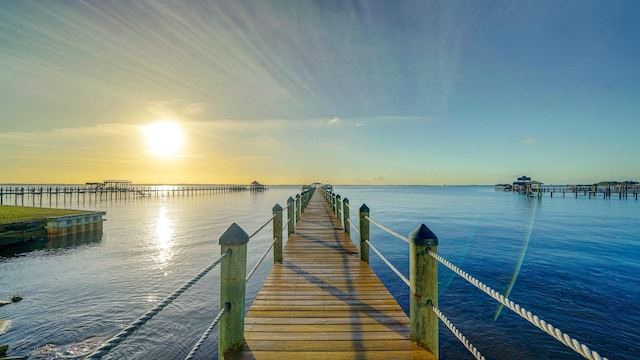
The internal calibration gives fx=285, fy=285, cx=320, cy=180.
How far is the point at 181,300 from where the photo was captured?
400 inches

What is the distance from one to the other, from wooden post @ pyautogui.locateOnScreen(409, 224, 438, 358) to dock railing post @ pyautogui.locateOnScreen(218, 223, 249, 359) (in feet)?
6.09

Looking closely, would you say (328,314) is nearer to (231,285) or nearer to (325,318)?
(325,318)

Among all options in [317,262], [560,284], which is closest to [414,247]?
[317,262]

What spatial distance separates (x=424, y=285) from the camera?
306 cm

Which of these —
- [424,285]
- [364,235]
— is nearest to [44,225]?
[364,235]

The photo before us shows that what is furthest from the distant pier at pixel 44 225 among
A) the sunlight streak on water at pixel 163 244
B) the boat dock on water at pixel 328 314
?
the boat dock on water at pixel 328 314

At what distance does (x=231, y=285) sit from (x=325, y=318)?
5.10 feet

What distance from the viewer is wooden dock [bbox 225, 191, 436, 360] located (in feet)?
10.5

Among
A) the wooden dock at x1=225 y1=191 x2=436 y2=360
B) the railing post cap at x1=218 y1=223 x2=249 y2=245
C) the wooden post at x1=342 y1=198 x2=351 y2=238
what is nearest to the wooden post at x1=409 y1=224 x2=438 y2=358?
the wooden dock at x1=225 y1=191 x2=436 y2=360

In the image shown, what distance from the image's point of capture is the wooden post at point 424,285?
9.97 ft

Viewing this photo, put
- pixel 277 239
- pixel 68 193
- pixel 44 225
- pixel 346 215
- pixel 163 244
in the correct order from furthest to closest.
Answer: pixel 68 193, pixel 44 225, pixel 163 244, pixel 346 215, pixel 277 239

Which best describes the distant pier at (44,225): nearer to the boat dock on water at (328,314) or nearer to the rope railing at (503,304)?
the boat dock on water at (328,314)

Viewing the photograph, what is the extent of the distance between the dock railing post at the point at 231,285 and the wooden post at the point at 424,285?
1856mm

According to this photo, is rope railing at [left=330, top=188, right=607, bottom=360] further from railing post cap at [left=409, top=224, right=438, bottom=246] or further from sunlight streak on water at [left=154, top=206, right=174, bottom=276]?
sunlight streak on water at [left=154, top=206, right=174, bottom=276]
